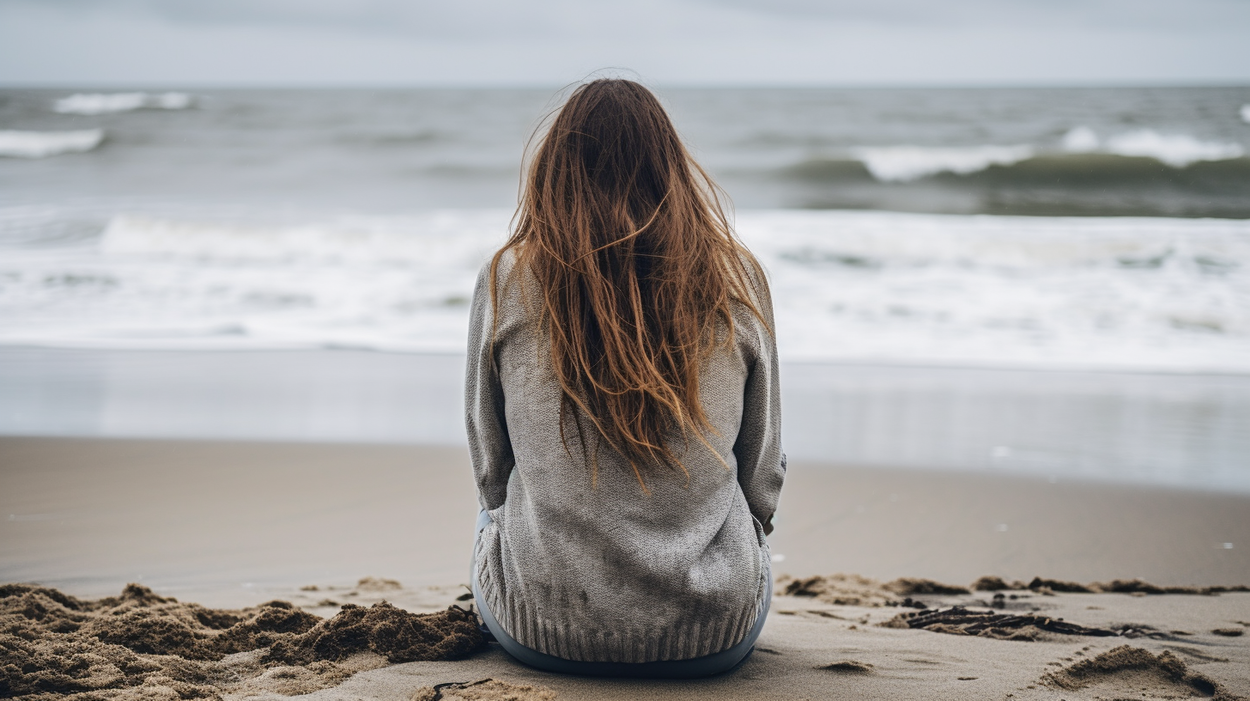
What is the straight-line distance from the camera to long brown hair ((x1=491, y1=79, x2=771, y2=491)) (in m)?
1.72

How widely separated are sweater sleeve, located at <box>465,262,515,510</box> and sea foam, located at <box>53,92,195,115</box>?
25.6m

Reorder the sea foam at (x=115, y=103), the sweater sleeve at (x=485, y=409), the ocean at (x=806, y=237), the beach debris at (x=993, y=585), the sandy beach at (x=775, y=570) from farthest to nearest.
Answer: the sea foam at (x=115, y=103), the ocean at (x=806, y=237), the beach debris at (x=993, y=585), the sandy beach at (x=775, y=570), the sweater sleeve at (x=485, y=409)

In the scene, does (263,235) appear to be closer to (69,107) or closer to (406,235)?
(406,235)

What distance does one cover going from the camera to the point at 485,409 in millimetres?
1911

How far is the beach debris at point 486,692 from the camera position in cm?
187

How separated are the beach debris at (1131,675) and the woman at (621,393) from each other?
32.3 inches

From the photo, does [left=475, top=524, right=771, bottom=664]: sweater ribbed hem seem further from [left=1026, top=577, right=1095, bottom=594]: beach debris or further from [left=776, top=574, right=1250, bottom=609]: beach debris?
[left=1026, top=577, right=1095, bottom=594]: beach debris

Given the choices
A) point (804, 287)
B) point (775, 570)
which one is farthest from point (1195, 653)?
point (804, 287)

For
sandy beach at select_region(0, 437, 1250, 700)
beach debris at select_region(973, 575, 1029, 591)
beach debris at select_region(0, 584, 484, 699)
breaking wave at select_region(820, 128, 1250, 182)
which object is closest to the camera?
beach debris at select_region(0, 584, 484, 699)

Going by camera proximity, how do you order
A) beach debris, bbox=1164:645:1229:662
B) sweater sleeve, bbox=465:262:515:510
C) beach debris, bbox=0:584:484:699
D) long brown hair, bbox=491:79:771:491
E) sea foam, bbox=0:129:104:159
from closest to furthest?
long brown hair, bbox=491:79:771:491 < sweater sleeve, bbox=465:262:515:510 < beach debris, bbox=0:584:484:699 < beach debris, bbox=1164:645:1229:662 < sea foam, bbox=0:129:104:159

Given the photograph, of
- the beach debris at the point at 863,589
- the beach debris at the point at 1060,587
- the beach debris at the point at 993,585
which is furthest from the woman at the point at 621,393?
the beach debris at the point at 1060,587

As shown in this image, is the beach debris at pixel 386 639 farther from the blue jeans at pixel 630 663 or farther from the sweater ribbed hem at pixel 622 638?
the sweater ribbed hem at pixel 622 638

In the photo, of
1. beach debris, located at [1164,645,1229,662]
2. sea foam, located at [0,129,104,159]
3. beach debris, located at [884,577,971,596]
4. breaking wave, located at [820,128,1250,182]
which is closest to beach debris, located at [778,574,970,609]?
beach debris, located at [884,577,971,596]

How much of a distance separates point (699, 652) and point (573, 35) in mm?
32670
